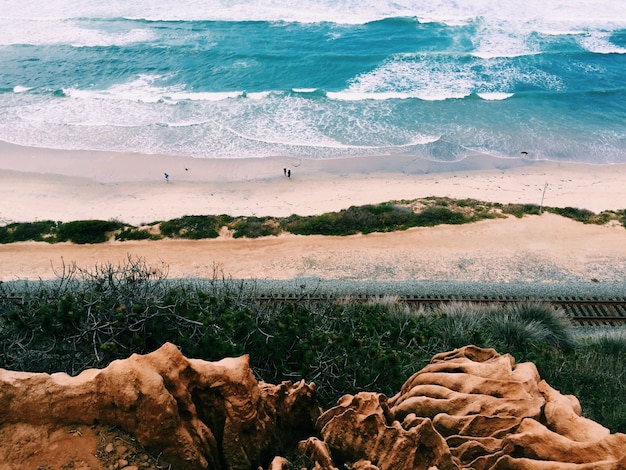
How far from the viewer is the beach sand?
2172cm

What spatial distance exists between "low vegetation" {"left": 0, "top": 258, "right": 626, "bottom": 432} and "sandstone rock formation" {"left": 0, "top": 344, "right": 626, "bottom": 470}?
9.88 ft

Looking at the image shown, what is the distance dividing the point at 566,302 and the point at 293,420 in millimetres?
13146

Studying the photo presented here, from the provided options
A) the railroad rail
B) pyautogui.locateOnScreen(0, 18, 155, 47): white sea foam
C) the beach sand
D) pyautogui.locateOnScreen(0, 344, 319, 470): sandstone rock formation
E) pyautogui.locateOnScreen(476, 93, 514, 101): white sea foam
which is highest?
pyautogui.locateOnScreen(0, 18, 155, 47): white sea foam

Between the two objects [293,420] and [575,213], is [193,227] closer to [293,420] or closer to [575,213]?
[293,420]

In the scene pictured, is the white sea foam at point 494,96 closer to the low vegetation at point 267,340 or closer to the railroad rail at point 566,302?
the railroad rail at point 566,302

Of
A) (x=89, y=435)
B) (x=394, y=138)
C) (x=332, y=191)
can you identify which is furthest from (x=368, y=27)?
(x=89, y=435)

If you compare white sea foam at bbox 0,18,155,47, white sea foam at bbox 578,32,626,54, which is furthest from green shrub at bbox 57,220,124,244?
white sea foam at bbox 578,32,626,54

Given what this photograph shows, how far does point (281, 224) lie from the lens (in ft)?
82.3

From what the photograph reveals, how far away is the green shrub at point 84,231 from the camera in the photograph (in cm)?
2397

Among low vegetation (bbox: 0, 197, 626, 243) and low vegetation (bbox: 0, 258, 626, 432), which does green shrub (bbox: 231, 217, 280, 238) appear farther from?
low vegetation (bbox: 0, 258, 626, 432)

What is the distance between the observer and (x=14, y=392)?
6.88 meters

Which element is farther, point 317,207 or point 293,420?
point 317,207

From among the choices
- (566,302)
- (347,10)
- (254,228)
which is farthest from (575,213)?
(347,10)

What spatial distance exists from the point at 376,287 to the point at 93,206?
16.8m
